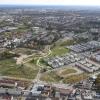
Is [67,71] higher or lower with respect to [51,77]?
higher

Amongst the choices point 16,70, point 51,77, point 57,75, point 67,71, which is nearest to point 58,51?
point 67,71

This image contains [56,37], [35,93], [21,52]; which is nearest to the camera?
[35,93]

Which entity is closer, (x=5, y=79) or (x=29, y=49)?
(x=5, y=79)

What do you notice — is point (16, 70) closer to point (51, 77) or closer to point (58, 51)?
point (51, 77)

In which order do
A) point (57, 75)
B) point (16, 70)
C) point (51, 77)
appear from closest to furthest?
point (51, 77), point (57, 75), point (16, 70)

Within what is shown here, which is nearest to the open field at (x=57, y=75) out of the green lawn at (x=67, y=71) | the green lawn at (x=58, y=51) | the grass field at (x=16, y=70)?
the green lawn at (x=67, y=71)

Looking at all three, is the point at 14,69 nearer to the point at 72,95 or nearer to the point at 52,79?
the point at 52,79

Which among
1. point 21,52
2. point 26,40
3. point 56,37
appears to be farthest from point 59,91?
point 56,37

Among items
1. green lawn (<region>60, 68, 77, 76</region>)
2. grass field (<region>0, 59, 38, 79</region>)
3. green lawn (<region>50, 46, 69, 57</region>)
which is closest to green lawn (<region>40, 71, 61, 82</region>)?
green lawn (<region>60, 68, 77, 76</region>)

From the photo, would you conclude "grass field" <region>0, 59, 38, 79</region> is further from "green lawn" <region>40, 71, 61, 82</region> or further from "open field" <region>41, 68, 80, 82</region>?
"open field" <region>41, 68, 80, 82</region>
